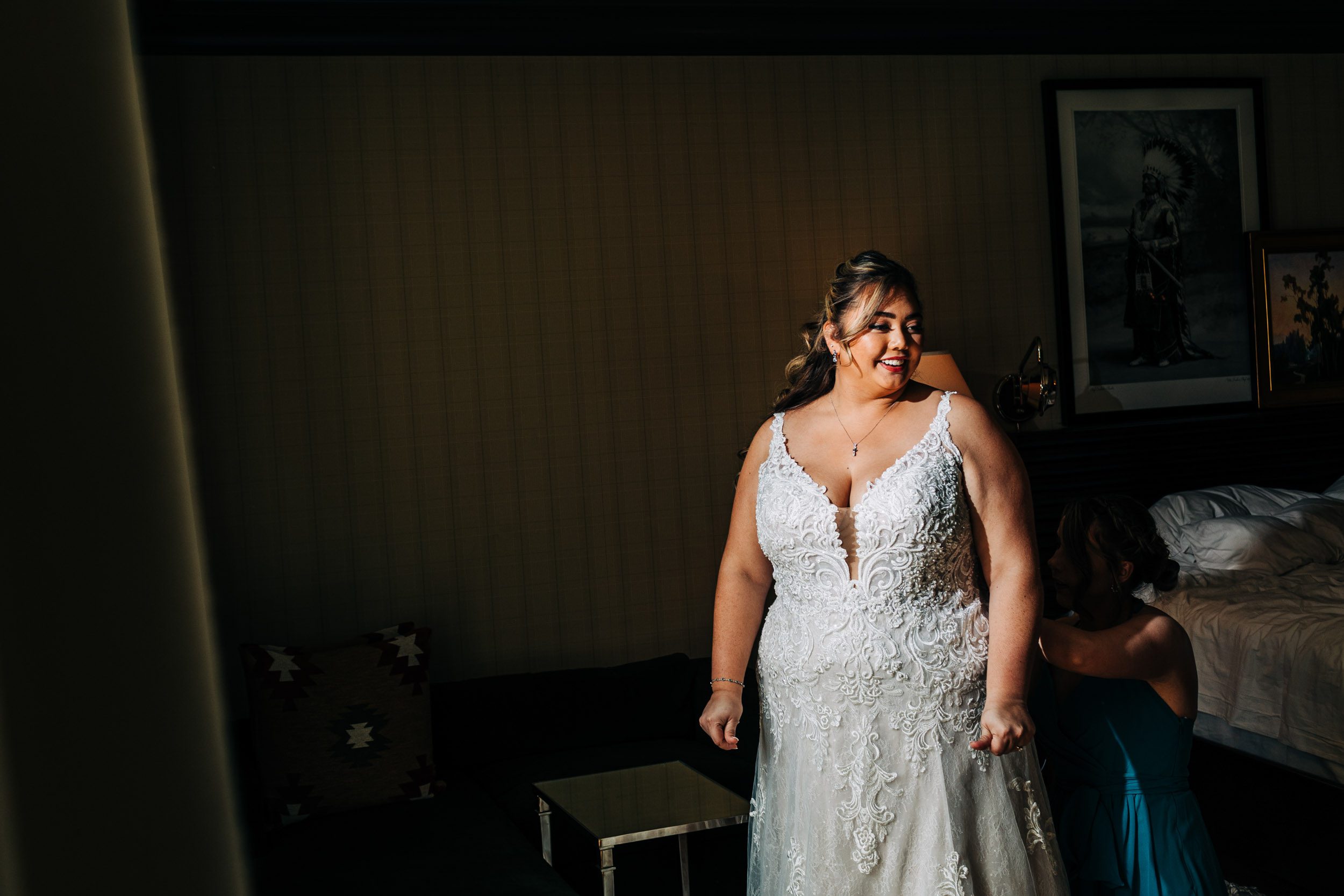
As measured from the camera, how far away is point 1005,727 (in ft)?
5.79

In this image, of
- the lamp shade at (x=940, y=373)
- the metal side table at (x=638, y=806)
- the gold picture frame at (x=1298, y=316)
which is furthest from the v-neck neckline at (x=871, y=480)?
the gold picture frame at (x=1298, y=316)

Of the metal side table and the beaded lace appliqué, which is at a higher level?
the beaded lace appliqué

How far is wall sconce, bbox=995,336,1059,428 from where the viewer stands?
13.8ft

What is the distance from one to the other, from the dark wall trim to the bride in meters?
1.57

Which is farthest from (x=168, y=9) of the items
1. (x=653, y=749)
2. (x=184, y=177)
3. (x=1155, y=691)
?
(x=1155, y=691)

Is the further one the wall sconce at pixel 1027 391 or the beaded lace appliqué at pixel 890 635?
the wall sconce at pixel 1027 391

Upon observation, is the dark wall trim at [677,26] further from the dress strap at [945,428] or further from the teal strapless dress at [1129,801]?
the teal strapless dress at [1129,801]

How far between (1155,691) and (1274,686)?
1.37 metres

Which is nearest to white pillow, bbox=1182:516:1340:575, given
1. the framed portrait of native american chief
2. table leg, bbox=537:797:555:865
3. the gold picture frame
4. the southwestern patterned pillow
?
the framed portrait of native american chief

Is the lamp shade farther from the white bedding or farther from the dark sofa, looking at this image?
the dark sofa

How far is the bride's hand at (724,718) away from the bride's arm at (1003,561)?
1.44 ft

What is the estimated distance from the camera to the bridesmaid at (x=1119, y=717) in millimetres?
2033

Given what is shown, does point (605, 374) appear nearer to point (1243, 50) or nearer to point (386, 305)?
point (386, 305)

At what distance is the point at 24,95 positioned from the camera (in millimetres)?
192
